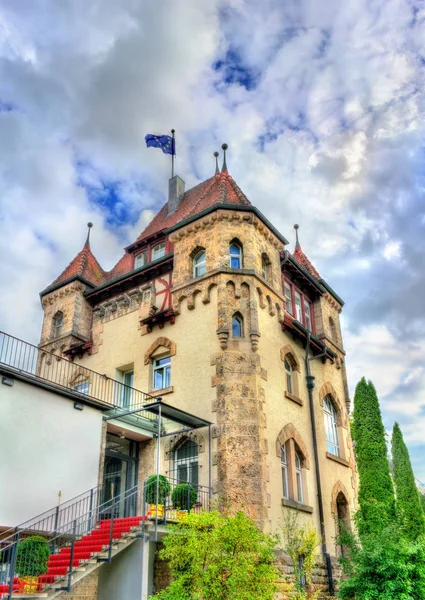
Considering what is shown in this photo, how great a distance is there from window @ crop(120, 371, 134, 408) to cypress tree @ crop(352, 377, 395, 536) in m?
9.14

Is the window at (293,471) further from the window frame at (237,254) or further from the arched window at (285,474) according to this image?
the window frame at (237,254)

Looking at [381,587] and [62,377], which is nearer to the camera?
[381,587]

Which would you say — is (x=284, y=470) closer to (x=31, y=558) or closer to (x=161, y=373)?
(x=161, y=373)

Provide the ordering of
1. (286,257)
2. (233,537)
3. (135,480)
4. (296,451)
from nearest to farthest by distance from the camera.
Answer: (233,537) < (135,480) < (296,451) < (286,257)

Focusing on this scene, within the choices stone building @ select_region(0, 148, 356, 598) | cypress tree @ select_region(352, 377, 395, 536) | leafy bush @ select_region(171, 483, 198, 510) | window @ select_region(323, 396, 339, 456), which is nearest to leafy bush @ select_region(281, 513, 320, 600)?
stone building @ select_region(0, 148, 356, 598)

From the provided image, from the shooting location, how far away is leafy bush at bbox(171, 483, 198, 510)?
15.4 m

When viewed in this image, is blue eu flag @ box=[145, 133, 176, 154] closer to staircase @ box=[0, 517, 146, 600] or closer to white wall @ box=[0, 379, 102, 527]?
white wall @ box=[0, 379, 102, 527]

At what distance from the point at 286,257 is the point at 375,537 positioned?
10864mm

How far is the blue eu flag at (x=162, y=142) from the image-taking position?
27219 millimetres

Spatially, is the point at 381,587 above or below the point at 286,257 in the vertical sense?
below

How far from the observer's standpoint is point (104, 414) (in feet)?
55.5

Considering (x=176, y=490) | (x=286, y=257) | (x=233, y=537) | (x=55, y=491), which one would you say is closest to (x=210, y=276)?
(x=286, y=257)

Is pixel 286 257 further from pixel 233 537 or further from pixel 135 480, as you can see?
pixel 233 537

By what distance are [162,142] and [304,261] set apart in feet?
30.3
